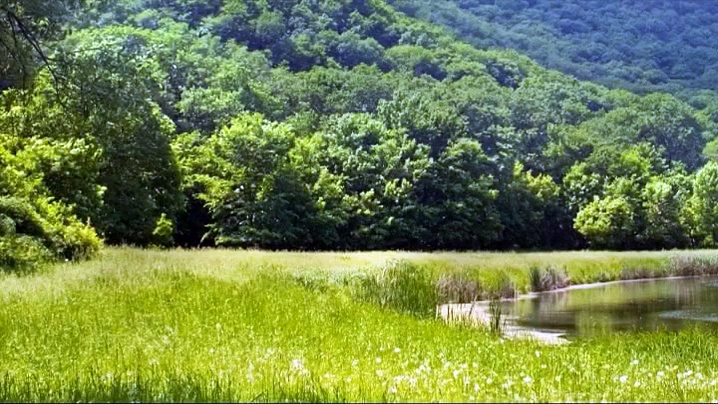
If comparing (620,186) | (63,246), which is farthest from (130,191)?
(620,186)

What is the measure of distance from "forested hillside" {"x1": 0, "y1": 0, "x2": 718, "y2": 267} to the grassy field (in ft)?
12.8

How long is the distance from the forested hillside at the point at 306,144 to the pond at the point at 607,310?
455 inches

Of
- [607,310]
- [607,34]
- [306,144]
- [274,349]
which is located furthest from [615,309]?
[607,34]

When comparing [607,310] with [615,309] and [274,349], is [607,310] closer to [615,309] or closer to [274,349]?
[615,309]

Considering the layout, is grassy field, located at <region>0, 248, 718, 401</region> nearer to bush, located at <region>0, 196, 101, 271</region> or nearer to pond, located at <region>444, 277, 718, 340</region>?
bush, located at <region>0, 196, 101, 271</region>

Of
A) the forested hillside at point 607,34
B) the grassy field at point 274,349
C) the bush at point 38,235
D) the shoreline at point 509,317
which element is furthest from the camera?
the forested hillside at point 607,34

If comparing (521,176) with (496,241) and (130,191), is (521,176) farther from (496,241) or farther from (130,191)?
(130,191)

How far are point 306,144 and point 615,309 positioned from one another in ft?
131

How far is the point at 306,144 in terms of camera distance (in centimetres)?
6200

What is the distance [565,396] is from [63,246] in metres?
21.0

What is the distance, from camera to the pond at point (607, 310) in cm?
2006

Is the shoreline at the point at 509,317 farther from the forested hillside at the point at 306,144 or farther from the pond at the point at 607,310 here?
the forested hillside at the point at 306,144

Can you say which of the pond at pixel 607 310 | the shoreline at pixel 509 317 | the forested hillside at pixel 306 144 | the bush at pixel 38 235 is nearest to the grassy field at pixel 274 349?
the shoreline at pixel 509 317

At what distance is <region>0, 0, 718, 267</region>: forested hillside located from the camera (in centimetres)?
2003
